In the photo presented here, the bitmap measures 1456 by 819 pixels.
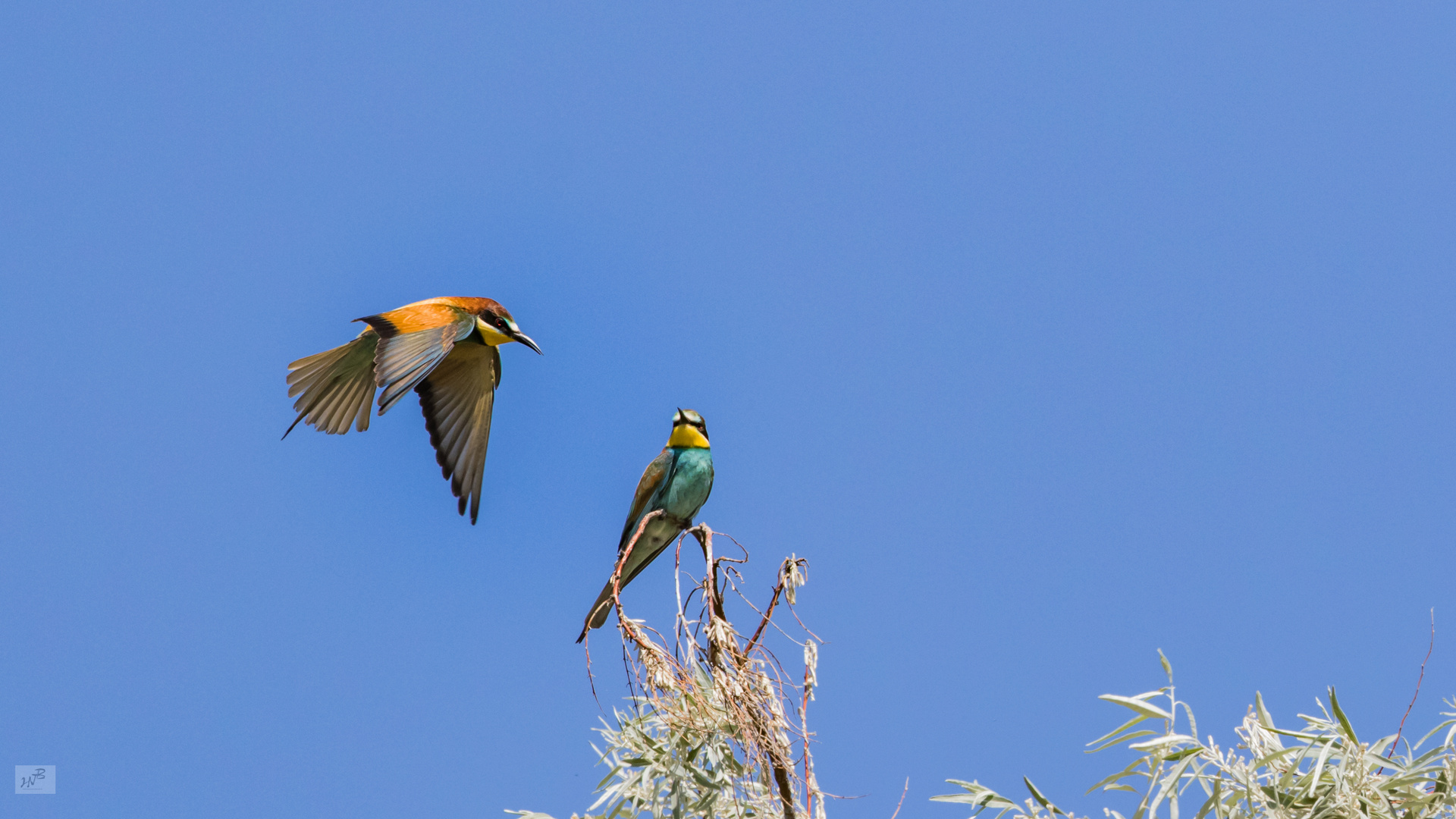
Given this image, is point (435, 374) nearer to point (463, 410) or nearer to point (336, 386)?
point (463, 410)

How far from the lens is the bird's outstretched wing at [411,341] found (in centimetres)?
504

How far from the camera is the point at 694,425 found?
5984mm

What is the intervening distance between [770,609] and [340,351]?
369 centimetres

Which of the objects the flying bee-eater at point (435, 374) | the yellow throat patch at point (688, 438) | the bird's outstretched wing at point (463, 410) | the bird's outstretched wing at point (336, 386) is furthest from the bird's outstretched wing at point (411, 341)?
the yellow throat patch at point (688, 438)

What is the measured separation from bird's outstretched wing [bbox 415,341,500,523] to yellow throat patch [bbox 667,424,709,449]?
93cm

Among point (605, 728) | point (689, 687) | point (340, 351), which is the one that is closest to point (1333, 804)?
point (689, 687)

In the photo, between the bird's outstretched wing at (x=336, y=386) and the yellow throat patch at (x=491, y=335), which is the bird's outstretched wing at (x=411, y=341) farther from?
the bird's outstretched wing at (x=336, y=386)

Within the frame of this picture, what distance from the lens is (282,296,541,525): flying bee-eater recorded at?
214 inches

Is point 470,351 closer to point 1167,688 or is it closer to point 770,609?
point 770,609

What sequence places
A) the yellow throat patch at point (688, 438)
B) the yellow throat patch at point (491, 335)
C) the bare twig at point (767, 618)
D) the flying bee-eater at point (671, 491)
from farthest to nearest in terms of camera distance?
1. the yellow throat patch at point (491, 335)
2. the yellow throat patch at point (688, 438)
3. the flying bee-eater at point (671, 491)
4. the bare twig at point (767, 618)

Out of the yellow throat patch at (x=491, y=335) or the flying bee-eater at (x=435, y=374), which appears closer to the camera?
the flying bee-eater at (x=435, y=374)

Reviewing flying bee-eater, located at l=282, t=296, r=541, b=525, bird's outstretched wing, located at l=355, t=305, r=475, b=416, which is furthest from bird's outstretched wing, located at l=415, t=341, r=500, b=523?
bird's outstretched wing, located at l=355, t=305, r=475, b=416

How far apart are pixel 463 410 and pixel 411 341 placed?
646mm

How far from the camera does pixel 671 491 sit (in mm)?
5754
